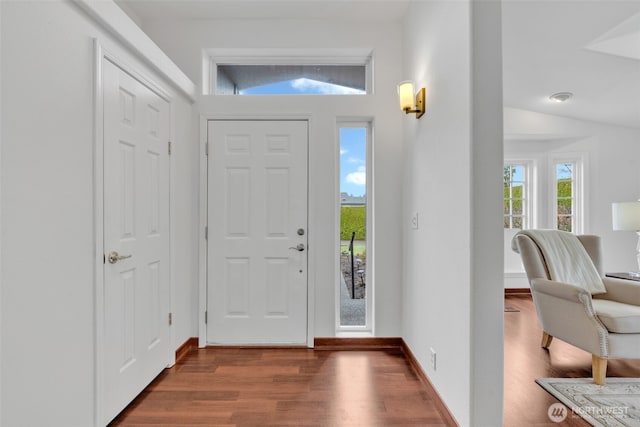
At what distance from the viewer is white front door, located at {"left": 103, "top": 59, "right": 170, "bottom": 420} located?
5.94 feet

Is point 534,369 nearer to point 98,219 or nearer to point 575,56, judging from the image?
point 575,56

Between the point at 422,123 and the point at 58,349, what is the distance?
241 cm

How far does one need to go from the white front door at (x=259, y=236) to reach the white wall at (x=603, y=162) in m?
3.34

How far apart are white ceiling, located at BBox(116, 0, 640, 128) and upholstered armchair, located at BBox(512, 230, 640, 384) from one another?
1.73m

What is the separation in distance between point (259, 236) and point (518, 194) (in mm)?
4125

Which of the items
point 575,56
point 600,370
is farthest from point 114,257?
point 575,56

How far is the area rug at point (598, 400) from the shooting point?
1.83 metres

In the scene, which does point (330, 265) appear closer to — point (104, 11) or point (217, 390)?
point (217, 390)

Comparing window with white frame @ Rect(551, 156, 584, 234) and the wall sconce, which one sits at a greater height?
the wall sconce

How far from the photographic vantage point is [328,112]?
291 cm

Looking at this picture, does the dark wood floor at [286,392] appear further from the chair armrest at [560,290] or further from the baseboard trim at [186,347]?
the chair armrest at [560,290]

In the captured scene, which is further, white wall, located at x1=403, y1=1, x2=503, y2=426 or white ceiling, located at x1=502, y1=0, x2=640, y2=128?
white ceiling, located at x1=502, y1=0, x2=640, y2=128

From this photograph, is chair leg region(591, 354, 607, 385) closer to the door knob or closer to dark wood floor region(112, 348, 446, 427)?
dark wood floor region(112, 348, 446, 427)
